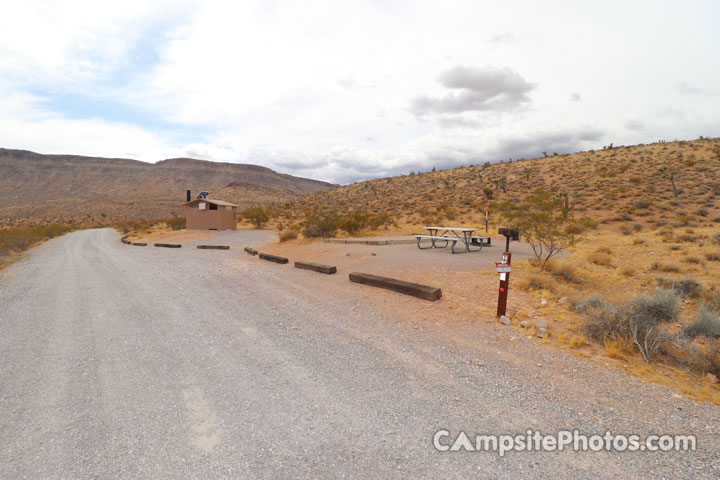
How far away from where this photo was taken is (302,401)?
2973mm

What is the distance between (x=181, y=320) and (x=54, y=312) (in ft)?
8.77

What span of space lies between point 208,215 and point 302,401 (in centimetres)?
2797

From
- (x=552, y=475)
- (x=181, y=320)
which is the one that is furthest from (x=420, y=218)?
(x=552, y=475)

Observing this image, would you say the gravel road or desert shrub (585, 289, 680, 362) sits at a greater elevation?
desert shrub (585, 289, 680, 362)

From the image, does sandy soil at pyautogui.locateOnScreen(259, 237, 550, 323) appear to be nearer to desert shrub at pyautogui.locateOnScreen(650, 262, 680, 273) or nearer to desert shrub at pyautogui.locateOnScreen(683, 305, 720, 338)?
desert shrub at pyautogui.locateOnScreen(683, 305, 720, 338)

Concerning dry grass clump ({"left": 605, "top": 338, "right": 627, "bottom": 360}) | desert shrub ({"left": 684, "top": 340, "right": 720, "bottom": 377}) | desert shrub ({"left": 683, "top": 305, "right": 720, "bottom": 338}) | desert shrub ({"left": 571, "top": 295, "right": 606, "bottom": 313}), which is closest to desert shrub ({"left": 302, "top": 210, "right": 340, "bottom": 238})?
desert shrub ({"left": 571, "top": 295, "right": 606, "bottom": 313})

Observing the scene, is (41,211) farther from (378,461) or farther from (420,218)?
(378,461)

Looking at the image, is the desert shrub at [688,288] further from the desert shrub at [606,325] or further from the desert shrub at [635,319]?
the desert shrub at [606,325]

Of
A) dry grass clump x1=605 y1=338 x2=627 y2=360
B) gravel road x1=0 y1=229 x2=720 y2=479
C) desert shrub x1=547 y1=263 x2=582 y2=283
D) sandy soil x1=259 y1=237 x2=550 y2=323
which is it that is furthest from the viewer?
desert shrub x1=547 y1=263 x2=582 y2=283

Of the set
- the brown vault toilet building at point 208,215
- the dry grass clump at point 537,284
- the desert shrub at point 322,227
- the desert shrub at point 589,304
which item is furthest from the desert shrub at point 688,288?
the brown vault toilet building at point 208,215

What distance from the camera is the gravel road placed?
2236 mm

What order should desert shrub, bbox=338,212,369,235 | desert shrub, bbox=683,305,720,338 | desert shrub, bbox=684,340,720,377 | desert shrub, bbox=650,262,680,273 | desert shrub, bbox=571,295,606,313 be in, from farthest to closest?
desert shrub, bbox=338,212,369,235, desert shrub, bbox=650,262,680,273, desert shrub, bbox=571,295,606,313, desert shrub, bbox=683,305,720,338, desert shrub, bbox=684,340,720,377

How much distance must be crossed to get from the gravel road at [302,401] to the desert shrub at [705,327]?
64.1 inches

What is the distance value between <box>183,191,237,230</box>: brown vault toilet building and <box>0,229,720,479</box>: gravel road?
2316 cm
